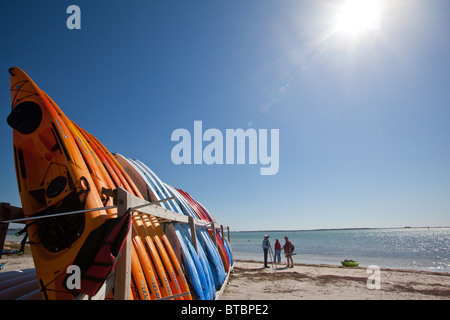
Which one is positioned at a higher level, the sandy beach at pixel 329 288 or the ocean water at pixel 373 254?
the sandy beach at pixel 329 288

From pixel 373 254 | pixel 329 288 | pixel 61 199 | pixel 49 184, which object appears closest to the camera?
pixel 61 199

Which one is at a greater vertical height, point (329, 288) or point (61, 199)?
point (61, 199)

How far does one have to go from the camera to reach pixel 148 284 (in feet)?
10.4

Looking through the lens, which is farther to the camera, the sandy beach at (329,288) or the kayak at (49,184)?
the sandy beach at (329,288)

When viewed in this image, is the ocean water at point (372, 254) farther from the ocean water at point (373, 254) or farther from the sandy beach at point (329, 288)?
the sandy beach at point (329, 288)

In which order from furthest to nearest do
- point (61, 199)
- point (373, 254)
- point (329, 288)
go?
1. point (373, 254)
2. point (329, 288)
3. point (61, 199)

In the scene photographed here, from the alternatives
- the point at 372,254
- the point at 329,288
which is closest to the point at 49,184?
the point at 329,288

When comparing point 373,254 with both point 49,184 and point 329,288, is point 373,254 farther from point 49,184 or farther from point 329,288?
point 49,184

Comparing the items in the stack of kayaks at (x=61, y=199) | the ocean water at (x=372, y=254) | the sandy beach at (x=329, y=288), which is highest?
the stack of kayaks at (x=61, y=199)

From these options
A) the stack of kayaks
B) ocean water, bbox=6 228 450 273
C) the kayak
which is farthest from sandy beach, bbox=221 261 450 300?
ocean water, bbox=6 228 450 273

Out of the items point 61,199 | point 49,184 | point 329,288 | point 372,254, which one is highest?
point 49,184

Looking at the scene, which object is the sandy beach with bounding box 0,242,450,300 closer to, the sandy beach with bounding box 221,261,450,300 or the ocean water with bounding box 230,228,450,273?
the sandy beach with bounding box 221,261,450,300

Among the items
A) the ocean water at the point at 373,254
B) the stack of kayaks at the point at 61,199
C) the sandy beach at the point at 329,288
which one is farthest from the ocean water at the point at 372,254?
the stack of kayaks at the point at 61,199

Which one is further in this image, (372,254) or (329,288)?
(372,254)
